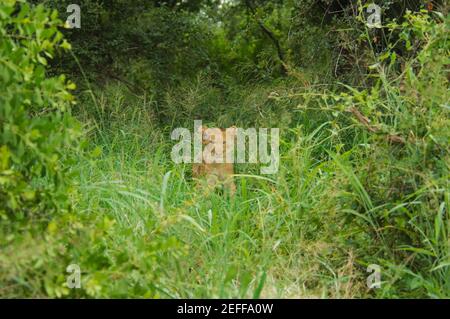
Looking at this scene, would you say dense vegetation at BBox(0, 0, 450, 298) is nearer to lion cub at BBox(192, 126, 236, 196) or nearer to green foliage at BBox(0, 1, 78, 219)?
green foliage at BBox(0, 1, 78, 219)

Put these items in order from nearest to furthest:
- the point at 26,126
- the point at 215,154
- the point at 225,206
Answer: the point at 26,126 → the point at 225,206 → the point at 215,154

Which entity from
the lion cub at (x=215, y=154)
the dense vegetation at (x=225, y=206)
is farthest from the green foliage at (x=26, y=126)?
the lion cub at (x=215, y=154)

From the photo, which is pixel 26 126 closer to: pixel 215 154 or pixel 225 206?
pixel 225 206

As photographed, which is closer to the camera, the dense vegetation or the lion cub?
the dense vegetation

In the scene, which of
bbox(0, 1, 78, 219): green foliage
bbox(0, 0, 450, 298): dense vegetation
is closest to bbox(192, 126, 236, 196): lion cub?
bbox(0, 0, 450, 298): dense vegetation

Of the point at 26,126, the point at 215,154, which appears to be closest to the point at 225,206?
the point at 215,154

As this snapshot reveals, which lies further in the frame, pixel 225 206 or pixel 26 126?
pixel 225 206

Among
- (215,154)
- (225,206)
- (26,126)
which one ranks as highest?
(26,126)

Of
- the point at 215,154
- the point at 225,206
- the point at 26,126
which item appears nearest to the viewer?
the point at 26,126

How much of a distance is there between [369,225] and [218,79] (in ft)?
16.0

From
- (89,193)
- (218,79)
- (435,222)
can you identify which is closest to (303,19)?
(218,79)

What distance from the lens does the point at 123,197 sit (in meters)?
4.31

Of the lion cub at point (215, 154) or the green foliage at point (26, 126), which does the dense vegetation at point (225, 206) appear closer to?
the green foliage at point (26, 126)
